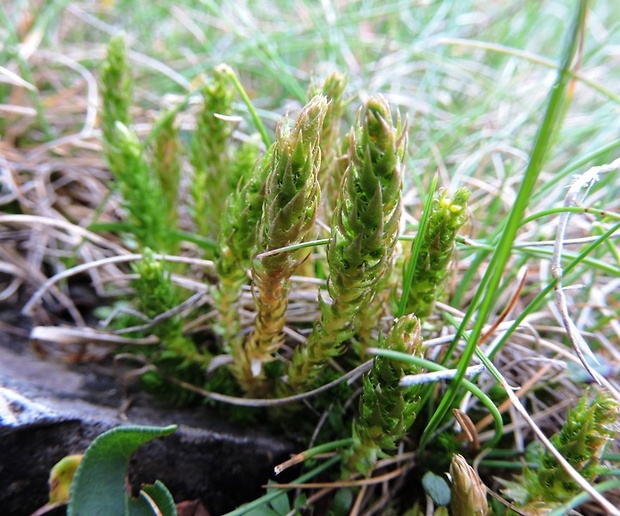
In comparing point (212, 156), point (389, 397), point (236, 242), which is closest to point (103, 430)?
point (236, 242)

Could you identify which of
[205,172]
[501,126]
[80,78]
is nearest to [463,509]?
[205,172]

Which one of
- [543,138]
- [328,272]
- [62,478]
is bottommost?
[62,478]

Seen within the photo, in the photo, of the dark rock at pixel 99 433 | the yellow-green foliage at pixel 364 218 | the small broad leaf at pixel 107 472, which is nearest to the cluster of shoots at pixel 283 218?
the yellow-green foliage at pixel 364 218

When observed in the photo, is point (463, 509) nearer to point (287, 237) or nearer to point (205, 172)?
point (287, 237)

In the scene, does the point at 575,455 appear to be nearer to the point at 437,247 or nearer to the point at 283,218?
the point at 437,247

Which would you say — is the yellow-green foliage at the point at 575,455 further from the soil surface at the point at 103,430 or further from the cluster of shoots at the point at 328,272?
the soil surface at the point at 103,430

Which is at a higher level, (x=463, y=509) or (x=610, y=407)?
(x=610, y=407)

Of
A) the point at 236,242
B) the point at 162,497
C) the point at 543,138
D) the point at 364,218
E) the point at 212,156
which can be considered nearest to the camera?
the point at 543,138

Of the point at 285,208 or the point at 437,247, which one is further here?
the point at 437,247
